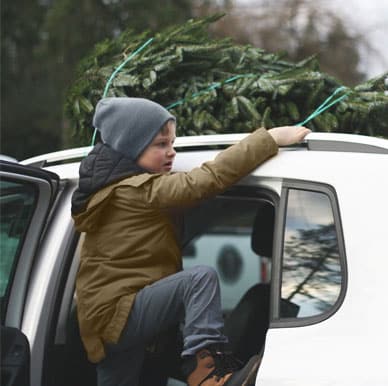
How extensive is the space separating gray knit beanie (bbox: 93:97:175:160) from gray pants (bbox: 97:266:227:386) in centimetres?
50

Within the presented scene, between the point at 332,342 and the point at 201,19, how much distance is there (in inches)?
96.7

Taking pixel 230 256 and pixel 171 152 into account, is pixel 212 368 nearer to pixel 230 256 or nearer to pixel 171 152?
pixel 171 152

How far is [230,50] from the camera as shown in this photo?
161 inches

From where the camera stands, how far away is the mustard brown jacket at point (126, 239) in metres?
2.86

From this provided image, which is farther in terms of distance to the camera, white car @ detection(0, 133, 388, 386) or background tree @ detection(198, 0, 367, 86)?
background tree @ detection(198, 0, 367, 86)

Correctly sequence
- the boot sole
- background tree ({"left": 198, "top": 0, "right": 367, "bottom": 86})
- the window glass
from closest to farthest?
the boot sole → the window glass → background tree ({"left": 198, "top": 0, "right": 367, "bottom": 86})

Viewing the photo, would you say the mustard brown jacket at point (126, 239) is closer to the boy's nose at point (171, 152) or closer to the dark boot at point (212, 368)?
the boy's nose at point (171, 152)

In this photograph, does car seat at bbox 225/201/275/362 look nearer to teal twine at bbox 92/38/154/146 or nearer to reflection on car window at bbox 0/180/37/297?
teal twine at bbox 92/38/154/146

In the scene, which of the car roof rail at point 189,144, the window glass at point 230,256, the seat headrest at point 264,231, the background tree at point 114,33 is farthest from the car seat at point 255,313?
the background tree at point 114,33

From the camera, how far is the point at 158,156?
3047mm

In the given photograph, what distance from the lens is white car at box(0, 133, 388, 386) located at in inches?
91.3

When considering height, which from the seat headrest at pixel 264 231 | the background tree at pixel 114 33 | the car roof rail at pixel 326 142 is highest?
the background tree at pixel 114 33

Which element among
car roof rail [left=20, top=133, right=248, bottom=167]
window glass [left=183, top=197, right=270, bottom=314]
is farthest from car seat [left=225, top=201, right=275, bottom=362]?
window glass [left=183, top=197, right=270, bottom=314]

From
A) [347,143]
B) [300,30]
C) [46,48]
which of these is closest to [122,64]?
[347,143]
